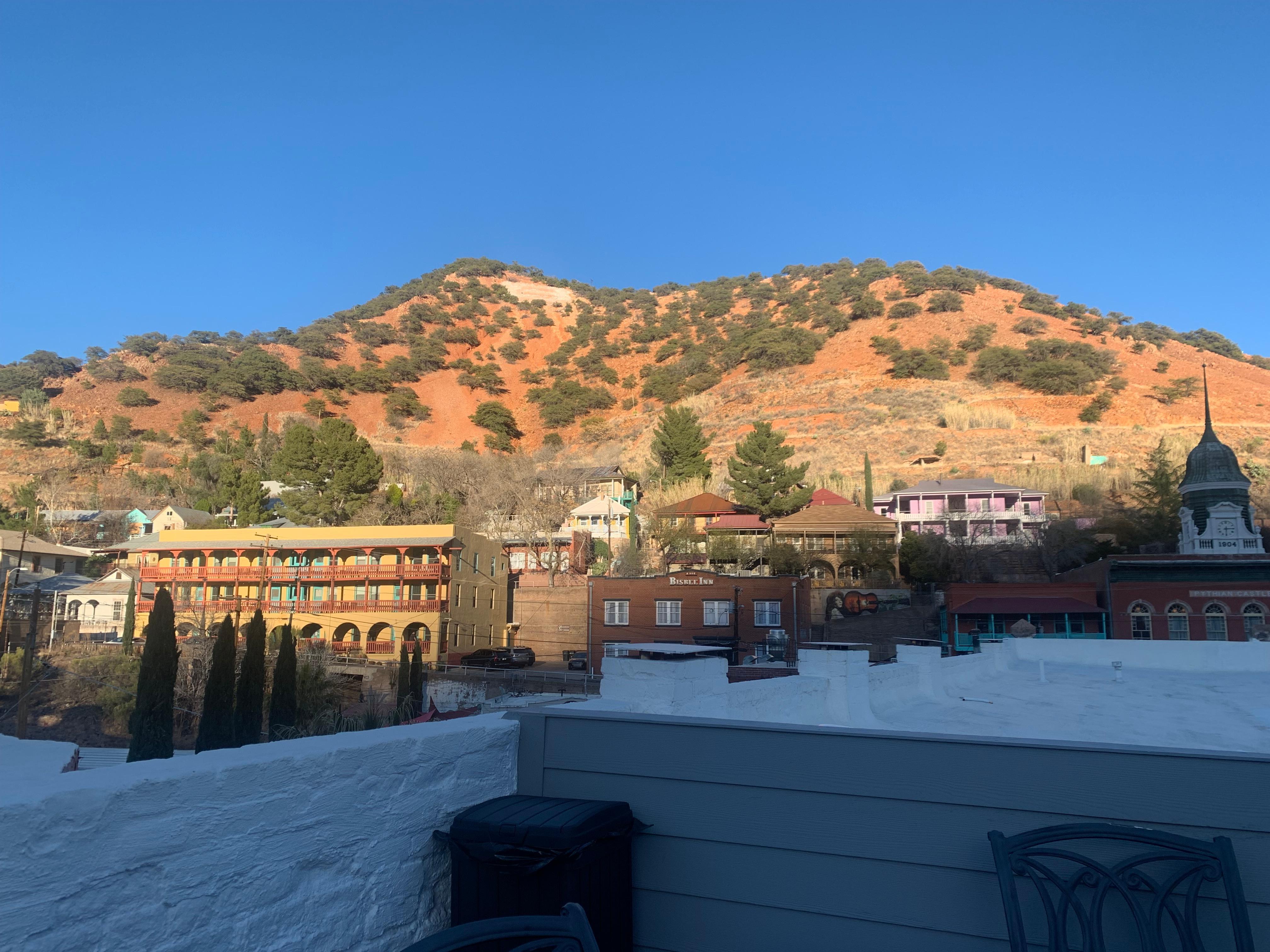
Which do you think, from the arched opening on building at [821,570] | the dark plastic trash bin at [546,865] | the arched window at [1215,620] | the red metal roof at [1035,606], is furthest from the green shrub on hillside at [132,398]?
the dark plastic trash bin at [546,865]

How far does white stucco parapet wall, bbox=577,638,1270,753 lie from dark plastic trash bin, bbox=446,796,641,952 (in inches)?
56.5

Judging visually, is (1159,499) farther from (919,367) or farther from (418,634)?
(418,634)

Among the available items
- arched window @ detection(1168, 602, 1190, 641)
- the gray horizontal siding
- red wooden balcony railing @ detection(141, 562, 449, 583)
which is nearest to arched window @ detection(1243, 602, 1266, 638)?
arched window @ detection(1168, 602, 1190, 641)

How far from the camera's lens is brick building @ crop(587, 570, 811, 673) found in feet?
114

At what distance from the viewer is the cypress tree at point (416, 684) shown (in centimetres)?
2845

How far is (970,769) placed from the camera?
289 centimetres

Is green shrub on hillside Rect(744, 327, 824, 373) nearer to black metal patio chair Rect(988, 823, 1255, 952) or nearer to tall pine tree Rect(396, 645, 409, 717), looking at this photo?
tall pine tree Rect(396, 645, 409, 717)

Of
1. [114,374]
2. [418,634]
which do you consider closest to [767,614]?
[418,634]

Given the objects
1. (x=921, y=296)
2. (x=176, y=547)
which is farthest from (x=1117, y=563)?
(x=921, y=296)

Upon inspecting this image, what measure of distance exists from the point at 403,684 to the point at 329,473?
89.9 feet

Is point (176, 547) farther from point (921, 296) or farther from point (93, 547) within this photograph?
point (921, 296)

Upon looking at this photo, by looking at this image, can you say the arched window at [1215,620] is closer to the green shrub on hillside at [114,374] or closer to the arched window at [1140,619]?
the arched window at [1140,619]

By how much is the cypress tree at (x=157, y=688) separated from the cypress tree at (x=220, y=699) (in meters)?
0.89

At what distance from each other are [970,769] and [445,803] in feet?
6.47
